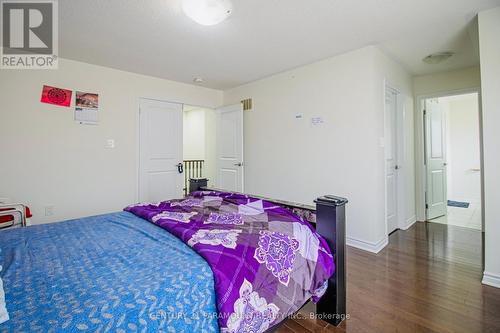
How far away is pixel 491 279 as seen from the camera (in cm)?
210

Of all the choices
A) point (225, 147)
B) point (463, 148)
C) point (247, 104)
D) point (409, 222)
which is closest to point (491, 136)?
point (409, 222)

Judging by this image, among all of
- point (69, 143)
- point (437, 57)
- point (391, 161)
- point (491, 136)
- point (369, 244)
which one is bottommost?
point (369, 244)

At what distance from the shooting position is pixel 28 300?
82cm

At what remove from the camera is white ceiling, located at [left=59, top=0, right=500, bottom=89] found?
2115mm

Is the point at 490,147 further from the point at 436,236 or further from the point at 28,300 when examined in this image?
the point at 28,300

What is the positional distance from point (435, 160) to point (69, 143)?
5.80m

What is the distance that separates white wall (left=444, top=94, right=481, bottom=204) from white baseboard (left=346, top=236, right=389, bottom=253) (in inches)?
171

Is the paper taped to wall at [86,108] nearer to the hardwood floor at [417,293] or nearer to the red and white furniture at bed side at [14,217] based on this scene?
the red and white furniture at bed side at [14,217]

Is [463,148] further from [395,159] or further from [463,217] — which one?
[395,159]

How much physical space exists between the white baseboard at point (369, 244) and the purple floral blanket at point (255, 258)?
1.61 metres

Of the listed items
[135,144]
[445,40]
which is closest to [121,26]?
[135,144]

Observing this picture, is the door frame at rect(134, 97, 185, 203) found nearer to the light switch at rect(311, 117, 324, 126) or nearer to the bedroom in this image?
the bedroom

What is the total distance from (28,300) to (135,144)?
3266 mm

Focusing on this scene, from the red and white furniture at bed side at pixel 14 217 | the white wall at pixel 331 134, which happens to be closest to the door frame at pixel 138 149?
the red and white furniture at bed side at pixel 14 217
